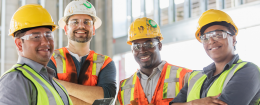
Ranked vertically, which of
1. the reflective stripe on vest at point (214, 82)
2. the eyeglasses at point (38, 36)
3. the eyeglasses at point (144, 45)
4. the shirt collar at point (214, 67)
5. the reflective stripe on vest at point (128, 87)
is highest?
the eyeglasses at point (38, 36)

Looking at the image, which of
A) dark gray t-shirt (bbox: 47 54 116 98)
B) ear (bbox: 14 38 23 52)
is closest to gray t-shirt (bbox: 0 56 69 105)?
ear (bbox: 14 38 23 52)

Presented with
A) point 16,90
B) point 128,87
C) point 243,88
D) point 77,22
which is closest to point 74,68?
point 77,22

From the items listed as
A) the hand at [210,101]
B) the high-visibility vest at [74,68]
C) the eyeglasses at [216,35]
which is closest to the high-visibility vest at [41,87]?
the high-visibility vest at [74,68]

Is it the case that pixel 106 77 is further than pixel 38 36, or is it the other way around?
pixel 106 77

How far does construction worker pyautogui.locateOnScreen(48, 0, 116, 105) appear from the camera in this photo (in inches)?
121

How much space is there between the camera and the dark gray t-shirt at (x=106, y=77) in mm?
3145

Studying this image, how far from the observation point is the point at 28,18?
91.5 inches

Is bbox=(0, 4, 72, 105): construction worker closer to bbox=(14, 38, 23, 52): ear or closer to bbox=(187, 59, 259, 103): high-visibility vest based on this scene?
bbox=(14, 38, 23, 52): ear

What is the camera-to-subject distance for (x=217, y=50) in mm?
2543

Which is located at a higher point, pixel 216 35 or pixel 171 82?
pixel 216 35

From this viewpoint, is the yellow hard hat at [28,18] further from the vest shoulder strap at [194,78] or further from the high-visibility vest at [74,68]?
the vest shoulder strap at [194,78]

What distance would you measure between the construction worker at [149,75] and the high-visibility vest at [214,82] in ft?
1.17

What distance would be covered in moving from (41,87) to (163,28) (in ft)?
15.6

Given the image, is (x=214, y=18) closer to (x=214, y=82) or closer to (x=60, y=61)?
(x=214, y=82)
